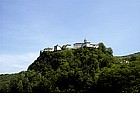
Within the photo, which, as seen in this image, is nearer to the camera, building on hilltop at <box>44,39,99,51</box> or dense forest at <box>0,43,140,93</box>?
dense forest at <box>0,43,140,93</box>

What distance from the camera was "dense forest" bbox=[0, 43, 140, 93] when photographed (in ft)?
35.6

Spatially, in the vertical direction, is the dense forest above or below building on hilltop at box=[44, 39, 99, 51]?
below

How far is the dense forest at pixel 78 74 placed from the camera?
428 inches

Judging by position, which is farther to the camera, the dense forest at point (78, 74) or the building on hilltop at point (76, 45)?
the building on hilltop at point (76, 45)

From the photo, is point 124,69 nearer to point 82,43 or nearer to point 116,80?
point 116,80

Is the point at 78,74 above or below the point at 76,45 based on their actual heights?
below

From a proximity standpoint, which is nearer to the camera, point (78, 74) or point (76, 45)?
point (78, 74)

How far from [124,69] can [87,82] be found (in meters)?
2.22

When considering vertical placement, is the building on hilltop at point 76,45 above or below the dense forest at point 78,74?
above

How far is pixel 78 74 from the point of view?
529 inches

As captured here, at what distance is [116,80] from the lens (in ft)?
35.7
